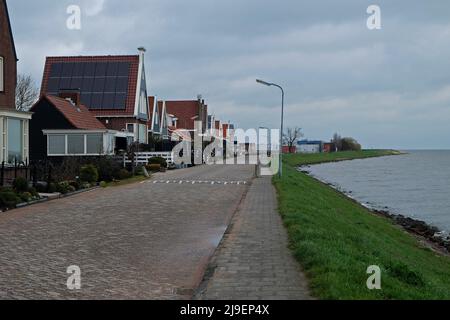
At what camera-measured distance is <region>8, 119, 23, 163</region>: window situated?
22391mm

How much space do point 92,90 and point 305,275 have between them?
124ft

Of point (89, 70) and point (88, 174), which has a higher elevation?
point (89, 70)

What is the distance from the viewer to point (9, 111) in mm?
21969

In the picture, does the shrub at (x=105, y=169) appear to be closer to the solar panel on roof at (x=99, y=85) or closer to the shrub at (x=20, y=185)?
the shrub at (x=20, y=185)

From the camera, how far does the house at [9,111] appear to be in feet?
72.1

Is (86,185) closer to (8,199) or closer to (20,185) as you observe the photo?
(20,185)

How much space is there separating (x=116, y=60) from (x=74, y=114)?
36.5ft

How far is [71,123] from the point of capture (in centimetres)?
3288

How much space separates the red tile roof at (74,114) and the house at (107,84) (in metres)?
5.38

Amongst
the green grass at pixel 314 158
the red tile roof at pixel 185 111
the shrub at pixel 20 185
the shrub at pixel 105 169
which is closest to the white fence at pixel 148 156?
the shrub at pixel 105 169

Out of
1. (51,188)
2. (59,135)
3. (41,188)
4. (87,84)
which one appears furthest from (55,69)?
(51,188)

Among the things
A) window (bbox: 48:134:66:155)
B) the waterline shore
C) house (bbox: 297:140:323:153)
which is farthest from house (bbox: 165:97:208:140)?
house (bbox: 297:140:323:153)

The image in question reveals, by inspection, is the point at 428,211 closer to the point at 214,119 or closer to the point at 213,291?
the point at 213,291

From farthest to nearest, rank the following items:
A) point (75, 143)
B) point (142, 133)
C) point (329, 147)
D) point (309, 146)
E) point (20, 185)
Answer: point (329, 147)
point (309, 146)
point (142, 133)
point (75, 143)
point (20, 185)
